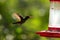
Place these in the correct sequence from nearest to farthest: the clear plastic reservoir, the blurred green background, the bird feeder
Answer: the bird feeder
the clear plastic reservoir
the blurred green background

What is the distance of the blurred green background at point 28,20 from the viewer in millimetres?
5719

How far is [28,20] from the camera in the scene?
231 inches

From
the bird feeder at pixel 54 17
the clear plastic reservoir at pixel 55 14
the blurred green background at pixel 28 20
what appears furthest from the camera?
the blurred green background at pixel 28 20

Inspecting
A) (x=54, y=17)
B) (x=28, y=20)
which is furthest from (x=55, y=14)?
(x=28, y=20)

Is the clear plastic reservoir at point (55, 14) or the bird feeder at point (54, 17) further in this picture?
the clear plastic reservoir at point (55, 14)

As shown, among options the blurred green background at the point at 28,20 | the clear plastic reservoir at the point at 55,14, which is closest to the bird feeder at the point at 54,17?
the clear plastic reservoir at the point at 55,14

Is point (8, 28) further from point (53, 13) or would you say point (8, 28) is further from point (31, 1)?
point (53, 13)

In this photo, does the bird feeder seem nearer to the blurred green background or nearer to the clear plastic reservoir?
the clear plastic reservoir

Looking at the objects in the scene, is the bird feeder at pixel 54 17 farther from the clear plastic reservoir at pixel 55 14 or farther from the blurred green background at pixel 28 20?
the blurred green background at pixel 28 20

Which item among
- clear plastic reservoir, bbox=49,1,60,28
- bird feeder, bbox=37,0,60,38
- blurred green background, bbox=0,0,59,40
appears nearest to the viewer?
bird feeder, bbox=37,0,60,38

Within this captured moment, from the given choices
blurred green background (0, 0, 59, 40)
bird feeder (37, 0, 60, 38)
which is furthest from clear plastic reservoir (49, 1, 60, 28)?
blurred green background (0, 0, 59, 40)

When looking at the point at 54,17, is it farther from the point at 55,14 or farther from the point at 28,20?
the point at 28,20

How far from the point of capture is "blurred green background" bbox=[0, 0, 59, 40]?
225 inches

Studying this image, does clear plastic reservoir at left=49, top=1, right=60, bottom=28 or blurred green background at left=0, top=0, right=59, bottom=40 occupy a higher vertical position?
clear plastic reservoir at left=49, top=1, right=60, bottom=28
